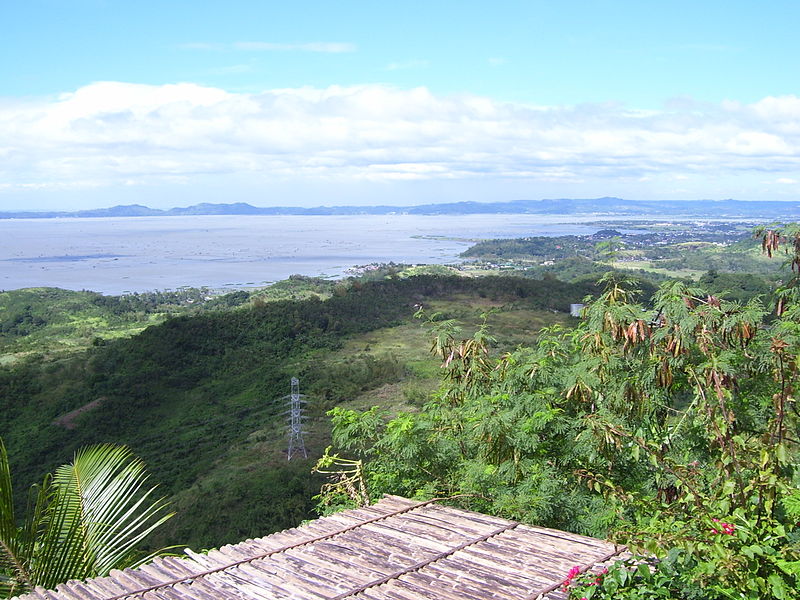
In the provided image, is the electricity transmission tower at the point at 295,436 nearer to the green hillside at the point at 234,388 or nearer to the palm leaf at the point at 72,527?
the green hillside at the point at 234,388

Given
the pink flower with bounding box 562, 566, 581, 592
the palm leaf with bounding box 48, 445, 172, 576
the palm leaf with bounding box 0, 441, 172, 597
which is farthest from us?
the palm leaf with bounding box 48, 445, 172, 576

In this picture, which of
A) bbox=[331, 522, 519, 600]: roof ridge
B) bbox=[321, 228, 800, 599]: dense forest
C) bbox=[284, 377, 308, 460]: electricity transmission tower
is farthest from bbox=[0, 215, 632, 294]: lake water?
bbox=[331, 522, 519, 600]: roof ridge

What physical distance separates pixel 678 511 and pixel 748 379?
6.26 ft

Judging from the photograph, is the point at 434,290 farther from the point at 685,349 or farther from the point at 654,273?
the point at 685,349

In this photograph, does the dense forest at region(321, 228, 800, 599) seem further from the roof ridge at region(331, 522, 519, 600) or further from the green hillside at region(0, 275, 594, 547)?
the green hillside at region(0, 275, 594, 547)

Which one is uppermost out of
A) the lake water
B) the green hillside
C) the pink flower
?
the pink flower

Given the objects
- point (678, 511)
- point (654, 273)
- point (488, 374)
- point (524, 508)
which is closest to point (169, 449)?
point (488, 374)

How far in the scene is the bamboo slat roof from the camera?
10.6 feet

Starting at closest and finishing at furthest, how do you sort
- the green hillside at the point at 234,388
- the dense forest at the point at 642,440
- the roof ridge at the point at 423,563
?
1. the dense forest at the point at 642,440
2. the roof ridge at the point at 423,563
3. the green hillside at the point at 234,388

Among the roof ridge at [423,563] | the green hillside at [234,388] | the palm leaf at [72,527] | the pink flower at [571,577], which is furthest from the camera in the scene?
the green hillside at [234,388]

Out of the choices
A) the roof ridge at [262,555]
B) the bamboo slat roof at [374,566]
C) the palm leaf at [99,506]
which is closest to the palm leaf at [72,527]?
the palm leaf at [99,506]

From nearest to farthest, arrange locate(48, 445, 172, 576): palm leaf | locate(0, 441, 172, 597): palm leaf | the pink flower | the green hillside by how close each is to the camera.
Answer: the pink flower < locate(0, 441, 172, 597): palm leaf < locate(48, 445, 172, 576): palm leaf < the green hillside

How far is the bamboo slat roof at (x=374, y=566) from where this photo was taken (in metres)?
3.24

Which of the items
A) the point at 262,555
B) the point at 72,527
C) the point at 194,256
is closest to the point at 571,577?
the point at 262,555
